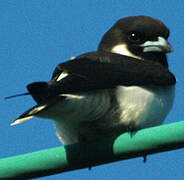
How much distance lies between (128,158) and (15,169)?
0.52m

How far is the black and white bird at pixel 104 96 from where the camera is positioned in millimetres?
3260

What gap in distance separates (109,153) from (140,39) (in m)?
1.94

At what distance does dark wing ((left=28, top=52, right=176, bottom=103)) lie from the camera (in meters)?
3.05

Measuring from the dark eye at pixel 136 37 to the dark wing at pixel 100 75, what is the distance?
32 centimetres

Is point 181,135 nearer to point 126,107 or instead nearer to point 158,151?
point 158,151

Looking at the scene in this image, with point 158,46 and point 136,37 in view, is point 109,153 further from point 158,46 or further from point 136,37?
point 136,37

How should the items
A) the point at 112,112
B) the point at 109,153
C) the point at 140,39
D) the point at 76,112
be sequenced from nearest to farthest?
the point at 109,153, the point at 76,112, the point at 112,112, the point at 140,39

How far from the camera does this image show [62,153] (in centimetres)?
287

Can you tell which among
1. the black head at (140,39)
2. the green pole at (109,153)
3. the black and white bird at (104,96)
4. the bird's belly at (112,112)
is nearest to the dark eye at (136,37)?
the black head at (140,39)

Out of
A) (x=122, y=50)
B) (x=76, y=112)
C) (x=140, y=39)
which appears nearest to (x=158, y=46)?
(x=140, y=39)

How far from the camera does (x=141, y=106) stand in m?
3.73

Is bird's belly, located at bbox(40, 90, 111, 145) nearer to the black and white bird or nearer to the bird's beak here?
the black and white bird

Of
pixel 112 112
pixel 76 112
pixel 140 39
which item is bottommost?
pixel 112 112

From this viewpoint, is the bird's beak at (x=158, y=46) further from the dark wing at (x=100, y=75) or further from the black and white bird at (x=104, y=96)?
the dark wing at (x=100, y=75)
